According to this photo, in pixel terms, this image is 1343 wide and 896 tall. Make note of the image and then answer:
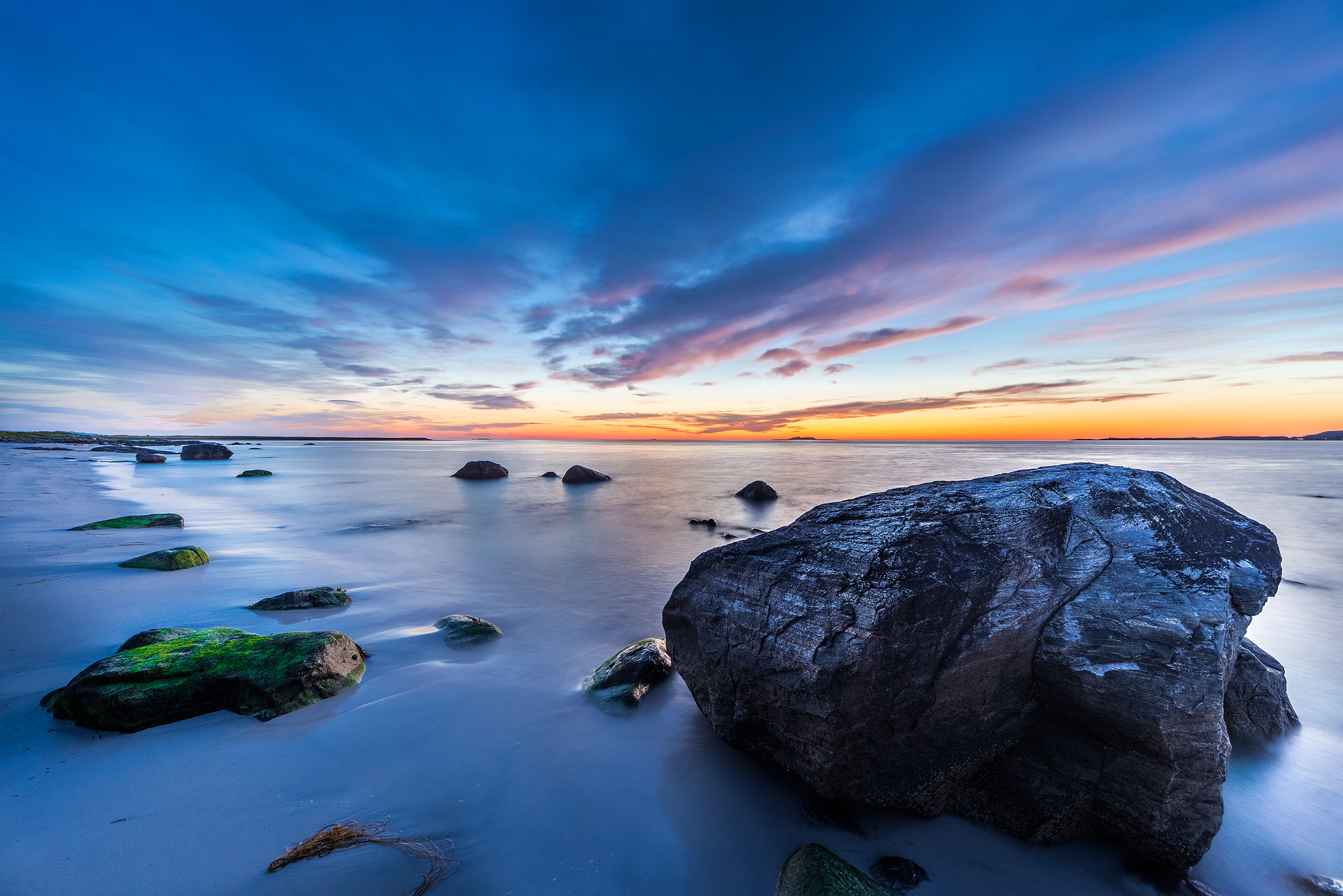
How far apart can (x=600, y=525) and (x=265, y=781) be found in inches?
648

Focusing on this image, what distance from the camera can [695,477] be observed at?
42.2 m

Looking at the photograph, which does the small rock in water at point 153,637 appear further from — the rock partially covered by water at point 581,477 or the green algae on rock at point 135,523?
the rock partially covered by water at point 581,477

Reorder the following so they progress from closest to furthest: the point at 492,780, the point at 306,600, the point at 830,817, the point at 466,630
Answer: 1. the point at 830,817
2. the point at 492,780
3. the point at 466,630
4. the point at 306,600

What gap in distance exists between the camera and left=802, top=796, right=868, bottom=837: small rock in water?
4242mm

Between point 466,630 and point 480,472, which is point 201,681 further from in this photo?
point 480,472

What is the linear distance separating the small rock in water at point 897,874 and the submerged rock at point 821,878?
0.35m

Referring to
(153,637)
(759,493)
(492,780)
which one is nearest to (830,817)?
(492,780)

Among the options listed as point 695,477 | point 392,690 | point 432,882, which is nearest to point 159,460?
point 695,477

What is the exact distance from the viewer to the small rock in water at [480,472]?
39375mm

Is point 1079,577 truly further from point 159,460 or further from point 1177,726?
point 159,460

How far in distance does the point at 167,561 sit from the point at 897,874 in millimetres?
15580

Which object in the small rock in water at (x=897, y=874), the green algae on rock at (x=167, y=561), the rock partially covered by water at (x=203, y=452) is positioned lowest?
the small rock in water at (x=897, y=874)

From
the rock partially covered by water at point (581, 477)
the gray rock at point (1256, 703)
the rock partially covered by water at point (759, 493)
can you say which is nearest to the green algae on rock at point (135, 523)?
the rock partially covered by water at point (581, 477)

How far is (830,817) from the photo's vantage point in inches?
171
